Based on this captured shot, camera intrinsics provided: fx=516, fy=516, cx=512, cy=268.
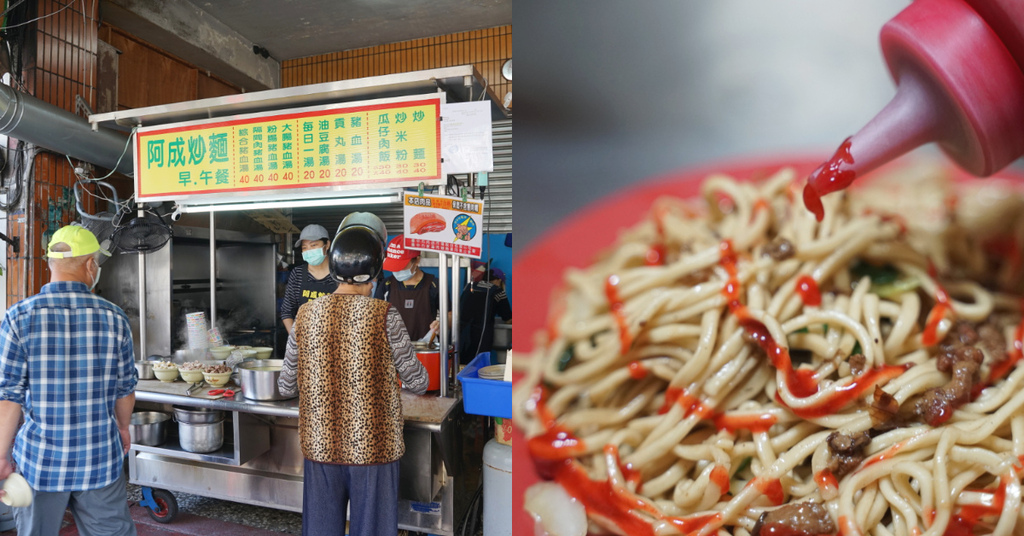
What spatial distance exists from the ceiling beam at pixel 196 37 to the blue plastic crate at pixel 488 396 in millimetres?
4986

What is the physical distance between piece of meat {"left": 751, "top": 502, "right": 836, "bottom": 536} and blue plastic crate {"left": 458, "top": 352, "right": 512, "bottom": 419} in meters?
1.49

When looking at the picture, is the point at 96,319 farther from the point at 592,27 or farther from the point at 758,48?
the point at 758,48

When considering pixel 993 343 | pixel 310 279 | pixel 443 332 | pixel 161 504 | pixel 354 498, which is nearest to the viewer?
pixel 993 343

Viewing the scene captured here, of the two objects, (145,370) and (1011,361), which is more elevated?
(1011,361)

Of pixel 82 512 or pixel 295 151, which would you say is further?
pixel 295 151

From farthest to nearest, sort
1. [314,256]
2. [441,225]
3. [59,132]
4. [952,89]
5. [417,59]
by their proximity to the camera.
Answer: [417,59], [314,256], [59,132], [441,225], [952,89]

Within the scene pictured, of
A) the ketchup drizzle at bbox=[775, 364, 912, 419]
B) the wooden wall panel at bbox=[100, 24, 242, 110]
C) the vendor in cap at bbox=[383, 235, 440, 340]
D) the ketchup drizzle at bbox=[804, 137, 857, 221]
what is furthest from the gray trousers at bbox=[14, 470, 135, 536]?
the wooden wall panel at bbox=[100, 24, 242, 110]

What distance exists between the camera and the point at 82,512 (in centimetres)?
244

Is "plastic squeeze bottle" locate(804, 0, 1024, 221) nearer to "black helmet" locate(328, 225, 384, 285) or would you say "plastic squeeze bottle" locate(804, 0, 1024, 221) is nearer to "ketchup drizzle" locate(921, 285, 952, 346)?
"ketchup drizzle" locate(921, 285, 952, 346)

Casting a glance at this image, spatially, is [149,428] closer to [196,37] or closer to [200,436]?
[200,436]

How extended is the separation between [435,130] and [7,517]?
3.69m

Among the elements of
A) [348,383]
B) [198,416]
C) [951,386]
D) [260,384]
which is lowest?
[198,416]

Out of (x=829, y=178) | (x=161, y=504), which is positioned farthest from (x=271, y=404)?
(x=829, y=178)

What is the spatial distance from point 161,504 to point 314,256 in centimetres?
196
